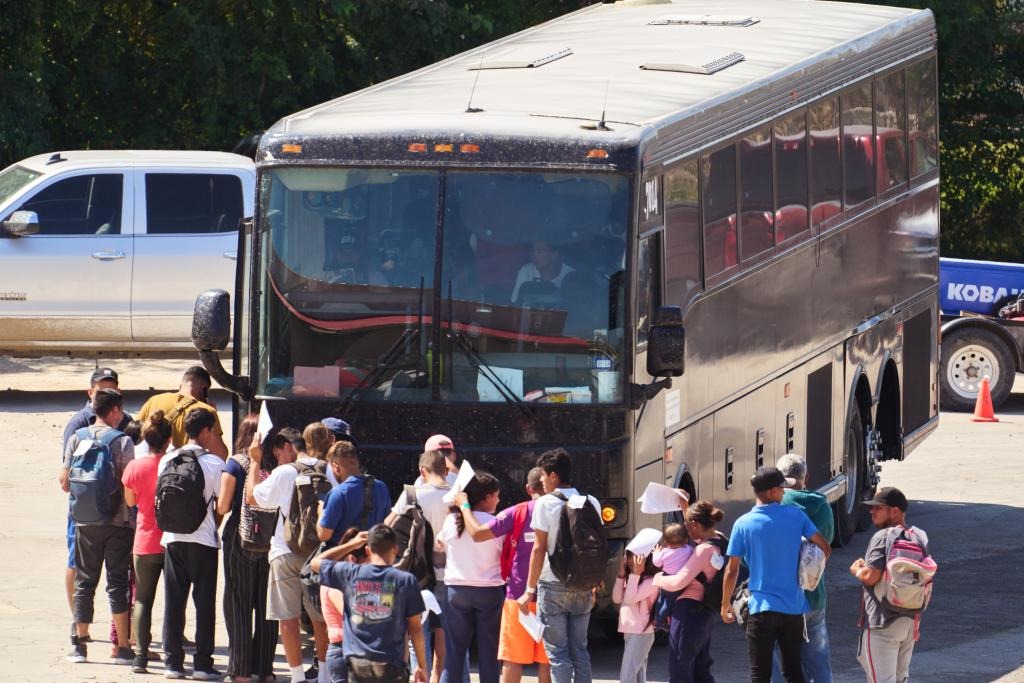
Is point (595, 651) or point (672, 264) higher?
point (672, 264)

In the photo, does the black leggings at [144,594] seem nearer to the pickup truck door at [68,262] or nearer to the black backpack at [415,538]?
the black backpack at [415,538]

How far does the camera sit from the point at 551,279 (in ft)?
35.7

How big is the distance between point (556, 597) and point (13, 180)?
11804 millimetres

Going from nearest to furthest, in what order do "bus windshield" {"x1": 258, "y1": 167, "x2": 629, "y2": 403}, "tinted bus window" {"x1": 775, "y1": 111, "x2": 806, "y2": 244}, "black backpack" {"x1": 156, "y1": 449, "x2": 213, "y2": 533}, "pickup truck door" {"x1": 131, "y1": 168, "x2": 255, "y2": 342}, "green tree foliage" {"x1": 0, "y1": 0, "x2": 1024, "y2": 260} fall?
"black backpack" {"x1": 156, "y1": 449, "x2": 213, "y2": 533}
"bus windshield" {"x1": 258, "y1": 167, "x2": 629, "y2": 403}
"tinted bus window" {"x1": 775, "y1": 111, "x2": 806, "y2": 244}
"pickup truck door" {"x1": 131, "y1": 168, "x2": 255, "y2": 342}
"green tree foliage" {"x1": 0, "y1": 0, "x2": 1024, "y2": 260}

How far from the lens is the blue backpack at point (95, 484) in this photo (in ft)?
36.1

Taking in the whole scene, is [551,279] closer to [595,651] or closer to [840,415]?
[595,651]

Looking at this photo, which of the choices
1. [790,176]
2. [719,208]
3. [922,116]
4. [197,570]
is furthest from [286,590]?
[922,116]

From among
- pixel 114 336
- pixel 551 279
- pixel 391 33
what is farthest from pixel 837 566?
pixel 391 33

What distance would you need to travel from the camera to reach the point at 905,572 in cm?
983

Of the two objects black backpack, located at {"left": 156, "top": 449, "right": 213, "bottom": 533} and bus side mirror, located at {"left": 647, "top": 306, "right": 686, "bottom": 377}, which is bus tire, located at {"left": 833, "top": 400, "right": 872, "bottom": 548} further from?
black backpack, located at {"left": 156, "top": 449, "right": 213, "bottom": 533}

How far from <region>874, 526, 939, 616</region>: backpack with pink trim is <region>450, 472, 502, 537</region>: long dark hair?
2.01 meters

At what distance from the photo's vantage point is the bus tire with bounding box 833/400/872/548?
15.8m

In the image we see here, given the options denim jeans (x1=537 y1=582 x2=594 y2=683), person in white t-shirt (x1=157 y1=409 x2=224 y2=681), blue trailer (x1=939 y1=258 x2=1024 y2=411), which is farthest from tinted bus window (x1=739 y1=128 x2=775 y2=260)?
blue trailer (x1=939 y1=258 x2=1024 y2=411)

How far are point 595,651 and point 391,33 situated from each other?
1579cm
